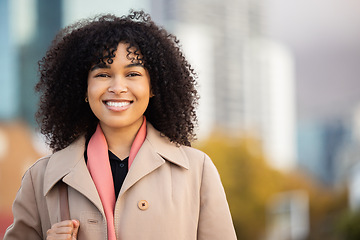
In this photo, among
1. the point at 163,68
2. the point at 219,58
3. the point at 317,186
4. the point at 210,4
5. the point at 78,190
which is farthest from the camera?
the point at 210,4

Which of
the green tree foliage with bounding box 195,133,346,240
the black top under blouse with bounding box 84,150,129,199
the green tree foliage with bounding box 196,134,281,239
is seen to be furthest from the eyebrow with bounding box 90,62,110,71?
the green tree foliage with bounding box 196,134,281,239

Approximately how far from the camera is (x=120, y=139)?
9.15 feet

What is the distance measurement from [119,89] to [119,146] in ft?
1.11

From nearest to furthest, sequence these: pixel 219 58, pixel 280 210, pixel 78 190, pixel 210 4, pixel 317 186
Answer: pixel 78 190, pixel 280 210, pixel 317 186, pixel 219 58, pixel 210 4

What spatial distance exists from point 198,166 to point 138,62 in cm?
59

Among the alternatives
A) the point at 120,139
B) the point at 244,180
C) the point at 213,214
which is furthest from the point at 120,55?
the point at 244,180

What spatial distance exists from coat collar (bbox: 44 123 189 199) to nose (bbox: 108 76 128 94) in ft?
1.02

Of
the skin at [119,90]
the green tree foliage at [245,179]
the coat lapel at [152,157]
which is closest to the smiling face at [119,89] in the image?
the skin at [119,90]

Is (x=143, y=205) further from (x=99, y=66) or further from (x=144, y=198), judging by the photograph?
(x=99, y=66)

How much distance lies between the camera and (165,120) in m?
2.86

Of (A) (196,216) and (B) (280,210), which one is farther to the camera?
(B) (280,210)

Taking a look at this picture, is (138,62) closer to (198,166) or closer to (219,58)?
(198,166)

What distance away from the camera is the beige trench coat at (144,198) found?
2.56 m

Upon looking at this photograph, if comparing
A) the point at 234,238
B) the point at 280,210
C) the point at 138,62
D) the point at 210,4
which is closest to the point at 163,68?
the point at 138,62
